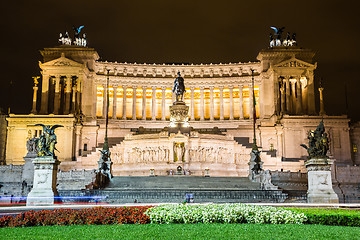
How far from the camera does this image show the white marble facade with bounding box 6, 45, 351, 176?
73438mm

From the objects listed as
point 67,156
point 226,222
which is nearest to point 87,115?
point 67,156

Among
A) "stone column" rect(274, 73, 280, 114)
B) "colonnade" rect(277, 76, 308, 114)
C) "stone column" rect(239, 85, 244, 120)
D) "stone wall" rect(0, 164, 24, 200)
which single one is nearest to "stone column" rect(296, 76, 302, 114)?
"colonnade" rect(277, 76, 308, 114)

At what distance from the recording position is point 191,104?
94.8 meters

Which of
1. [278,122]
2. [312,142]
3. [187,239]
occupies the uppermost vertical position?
[278,122]

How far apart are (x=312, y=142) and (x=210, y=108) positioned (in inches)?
2542

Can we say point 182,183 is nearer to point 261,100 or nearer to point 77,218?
point 77,218

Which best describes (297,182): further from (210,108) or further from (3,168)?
(210,108)

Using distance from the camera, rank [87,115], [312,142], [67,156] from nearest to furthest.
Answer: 1. [312,142]
2. [67,156]
3. [87,115]

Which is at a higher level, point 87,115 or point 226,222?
point 87,115

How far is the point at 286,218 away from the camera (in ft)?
60.8

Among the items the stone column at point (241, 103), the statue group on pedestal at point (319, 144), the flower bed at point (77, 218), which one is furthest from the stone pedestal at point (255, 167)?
the stone column at point (241, 103)

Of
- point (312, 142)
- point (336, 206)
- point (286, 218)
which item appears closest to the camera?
point (286, 218)

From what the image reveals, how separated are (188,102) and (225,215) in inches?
3042

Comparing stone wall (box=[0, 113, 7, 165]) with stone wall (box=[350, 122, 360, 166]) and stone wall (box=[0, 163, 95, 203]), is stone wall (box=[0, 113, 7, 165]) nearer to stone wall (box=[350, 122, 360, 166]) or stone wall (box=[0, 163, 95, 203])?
stone wall (box=[0, 163, 95, 203])
